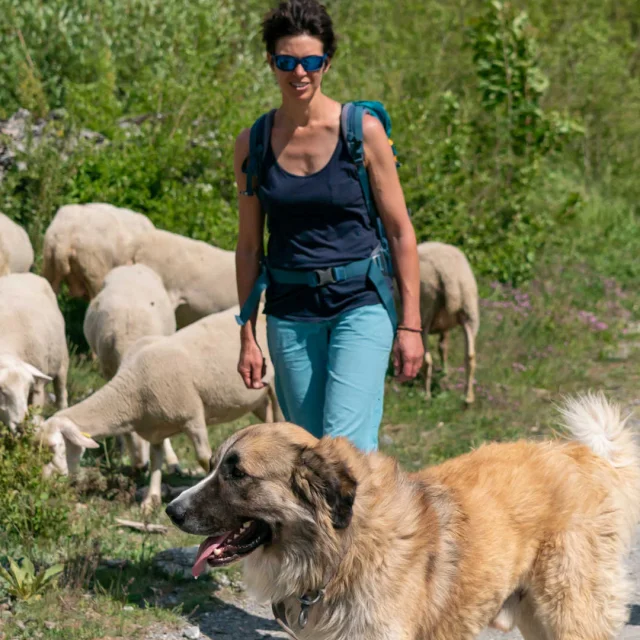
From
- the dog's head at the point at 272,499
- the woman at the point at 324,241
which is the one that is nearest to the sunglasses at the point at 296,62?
the woman at the point at 324,241

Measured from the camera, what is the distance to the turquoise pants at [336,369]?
167 inches

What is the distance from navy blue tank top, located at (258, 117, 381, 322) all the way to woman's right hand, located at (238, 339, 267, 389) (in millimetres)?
360

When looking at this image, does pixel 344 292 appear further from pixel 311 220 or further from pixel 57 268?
pixel 57 268

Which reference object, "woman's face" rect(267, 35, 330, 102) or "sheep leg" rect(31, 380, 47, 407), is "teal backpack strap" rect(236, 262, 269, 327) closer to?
"woman's face" rect(267, 35, 330, 102)

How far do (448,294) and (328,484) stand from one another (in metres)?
6.41

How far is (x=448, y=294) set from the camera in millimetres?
9617

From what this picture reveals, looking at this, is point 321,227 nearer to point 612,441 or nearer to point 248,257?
point 248,257

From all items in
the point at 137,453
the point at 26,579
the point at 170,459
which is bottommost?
the point at 170,459

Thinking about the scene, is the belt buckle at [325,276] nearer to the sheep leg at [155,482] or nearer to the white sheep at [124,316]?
the sheep leg at [155,482]

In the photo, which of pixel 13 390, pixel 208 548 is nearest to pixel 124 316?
pixel 13 390

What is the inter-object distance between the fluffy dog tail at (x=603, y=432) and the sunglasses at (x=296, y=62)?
1.68m

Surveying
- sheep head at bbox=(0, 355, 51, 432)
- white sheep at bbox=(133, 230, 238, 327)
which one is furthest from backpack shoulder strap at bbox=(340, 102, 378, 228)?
white sheep at bbox=(133, 230, 238, 327)

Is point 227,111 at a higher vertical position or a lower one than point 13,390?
higher

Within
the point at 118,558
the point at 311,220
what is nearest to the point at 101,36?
the point at 118,558
